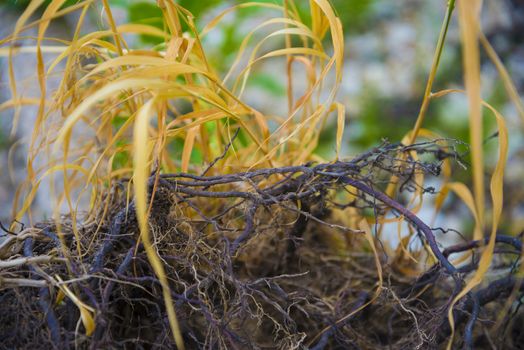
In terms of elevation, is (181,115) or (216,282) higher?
(181,115)

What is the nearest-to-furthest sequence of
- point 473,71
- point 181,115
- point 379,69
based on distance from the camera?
1. point 473,71
2. point 181,115
3. point 379,69

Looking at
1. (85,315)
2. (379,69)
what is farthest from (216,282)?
(379,69)

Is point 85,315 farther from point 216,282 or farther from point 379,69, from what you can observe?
point 379,69

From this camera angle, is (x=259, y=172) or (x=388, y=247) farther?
(x=388, y=247)

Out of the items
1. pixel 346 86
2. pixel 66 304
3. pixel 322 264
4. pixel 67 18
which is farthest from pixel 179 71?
pixel 346 86

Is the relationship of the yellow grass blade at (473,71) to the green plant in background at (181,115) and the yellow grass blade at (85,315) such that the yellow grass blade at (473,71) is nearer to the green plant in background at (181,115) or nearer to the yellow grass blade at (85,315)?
the green plant in background at (181,115)

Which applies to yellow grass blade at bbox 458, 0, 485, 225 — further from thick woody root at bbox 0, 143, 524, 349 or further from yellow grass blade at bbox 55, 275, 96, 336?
yellow grass blade at bbox 55, 275, 96, 336

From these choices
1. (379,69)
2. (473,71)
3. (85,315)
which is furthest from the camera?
(379,69)

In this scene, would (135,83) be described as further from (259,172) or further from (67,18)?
(67,18)
